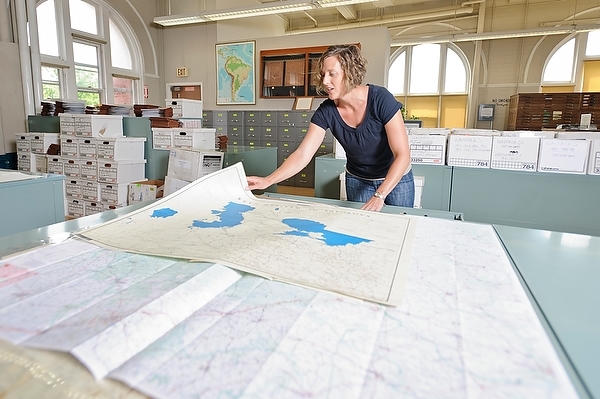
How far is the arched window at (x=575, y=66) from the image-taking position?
26.3 feet

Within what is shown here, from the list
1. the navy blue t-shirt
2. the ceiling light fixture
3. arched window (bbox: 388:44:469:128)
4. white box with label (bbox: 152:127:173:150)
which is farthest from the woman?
arched window (bbox: 388:44:469:128)

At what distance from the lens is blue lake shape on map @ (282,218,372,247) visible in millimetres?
799

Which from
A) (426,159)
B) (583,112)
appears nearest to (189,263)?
(426,159)

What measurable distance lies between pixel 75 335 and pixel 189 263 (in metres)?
0.25

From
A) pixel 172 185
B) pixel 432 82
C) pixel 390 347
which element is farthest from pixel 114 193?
pixel 432 82

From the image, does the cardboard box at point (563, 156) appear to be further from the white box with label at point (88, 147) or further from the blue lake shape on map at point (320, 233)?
the white box with label at point (88, 147)

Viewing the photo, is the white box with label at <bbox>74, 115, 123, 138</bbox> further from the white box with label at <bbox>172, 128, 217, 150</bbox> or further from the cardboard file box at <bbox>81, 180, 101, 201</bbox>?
the white box with label at <bbox>172, 128, 217, 150</bbox>

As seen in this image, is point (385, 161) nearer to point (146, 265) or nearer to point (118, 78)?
point (146, 265)

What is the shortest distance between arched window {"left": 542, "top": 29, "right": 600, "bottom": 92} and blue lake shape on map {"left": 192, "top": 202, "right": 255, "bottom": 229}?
31.8 feet

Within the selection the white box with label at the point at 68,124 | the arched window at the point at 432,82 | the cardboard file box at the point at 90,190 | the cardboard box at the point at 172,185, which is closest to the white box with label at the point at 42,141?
the white box with label at the point at 68,124

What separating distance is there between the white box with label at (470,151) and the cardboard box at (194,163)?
1.81 m

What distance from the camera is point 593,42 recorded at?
8031mm

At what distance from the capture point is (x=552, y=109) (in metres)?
7.86

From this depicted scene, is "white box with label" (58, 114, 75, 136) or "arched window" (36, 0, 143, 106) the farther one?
"arched window" (36, 0, 143, 106)
